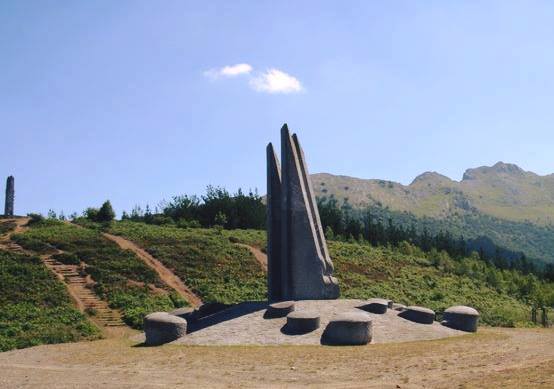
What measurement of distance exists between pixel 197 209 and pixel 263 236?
17712 mm

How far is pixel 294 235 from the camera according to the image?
86.1 ft

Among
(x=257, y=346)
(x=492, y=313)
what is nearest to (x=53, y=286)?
(x=257, y=346)

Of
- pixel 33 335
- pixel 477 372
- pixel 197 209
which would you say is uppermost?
pixel 197 209

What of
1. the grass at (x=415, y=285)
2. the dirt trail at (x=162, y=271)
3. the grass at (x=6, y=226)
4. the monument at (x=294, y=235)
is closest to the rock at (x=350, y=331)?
the monument at (x=294, y=235)

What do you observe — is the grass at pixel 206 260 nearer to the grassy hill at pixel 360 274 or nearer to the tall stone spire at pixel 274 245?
the grassy hill at pixel 360 274

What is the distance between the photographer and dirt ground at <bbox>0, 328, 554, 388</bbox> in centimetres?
1297

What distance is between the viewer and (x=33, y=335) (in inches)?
1012

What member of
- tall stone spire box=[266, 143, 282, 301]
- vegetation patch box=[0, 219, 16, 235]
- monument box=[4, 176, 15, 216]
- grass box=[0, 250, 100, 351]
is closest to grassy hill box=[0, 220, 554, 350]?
grass box=[0, 250, 100, 351]

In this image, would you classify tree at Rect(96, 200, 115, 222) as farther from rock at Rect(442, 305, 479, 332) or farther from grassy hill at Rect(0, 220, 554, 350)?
rock at Rect(442, 305, 479, 332)

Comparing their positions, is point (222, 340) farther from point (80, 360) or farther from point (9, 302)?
point (9, 302)

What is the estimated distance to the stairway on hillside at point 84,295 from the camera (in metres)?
31.0

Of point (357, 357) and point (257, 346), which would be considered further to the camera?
point (257, 346)

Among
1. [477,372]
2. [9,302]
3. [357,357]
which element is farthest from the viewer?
[9,302]

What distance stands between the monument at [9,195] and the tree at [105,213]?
859 centimetres
